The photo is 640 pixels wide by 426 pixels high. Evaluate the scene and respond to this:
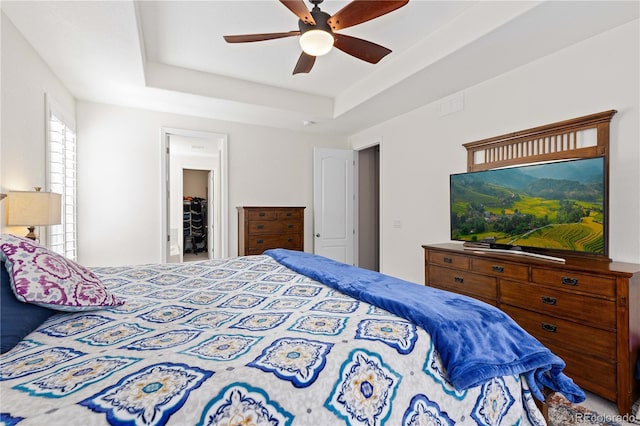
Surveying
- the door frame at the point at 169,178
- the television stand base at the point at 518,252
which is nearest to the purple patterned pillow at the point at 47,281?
the television stand base at the point at 518,252

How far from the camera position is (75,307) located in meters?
1.23

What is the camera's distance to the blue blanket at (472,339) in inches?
42.8

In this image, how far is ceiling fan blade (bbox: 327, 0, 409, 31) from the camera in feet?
5.86

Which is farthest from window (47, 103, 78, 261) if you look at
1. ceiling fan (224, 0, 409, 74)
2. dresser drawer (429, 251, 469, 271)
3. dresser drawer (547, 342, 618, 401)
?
dresser drawer (547, 342, 618, 401)

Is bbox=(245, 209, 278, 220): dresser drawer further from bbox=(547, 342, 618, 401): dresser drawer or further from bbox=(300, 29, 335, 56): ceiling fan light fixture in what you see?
bbox=(547, 342, 618, 401): dresser drawer

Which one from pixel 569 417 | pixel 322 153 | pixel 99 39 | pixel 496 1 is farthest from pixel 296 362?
pixel 322 153

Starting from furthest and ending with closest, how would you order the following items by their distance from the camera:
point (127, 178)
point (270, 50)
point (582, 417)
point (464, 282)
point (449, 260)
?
point (127, 178) < point (270, 50) < point (449, 260) < point (464, 282) < point (582, 417)

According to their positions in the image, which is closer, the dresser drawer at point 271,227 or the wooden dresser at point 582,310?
the wooden dresser at point 582,310

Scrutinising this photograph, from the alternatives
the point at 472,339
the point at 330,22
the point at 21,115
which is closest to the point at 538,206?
the point at 472,339

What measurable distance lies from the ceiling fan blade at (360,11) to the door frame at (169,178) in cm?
286

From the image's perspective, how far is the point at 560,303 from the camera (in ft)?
6.77

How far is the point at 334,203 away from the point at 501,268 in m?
2.97

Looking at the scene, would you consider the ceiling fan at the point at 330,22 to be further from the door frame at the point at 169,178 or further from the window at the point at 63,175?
the door frame at the point at 169,178

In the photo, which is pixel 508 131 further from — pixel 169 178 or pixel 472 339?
pixel 169 178
